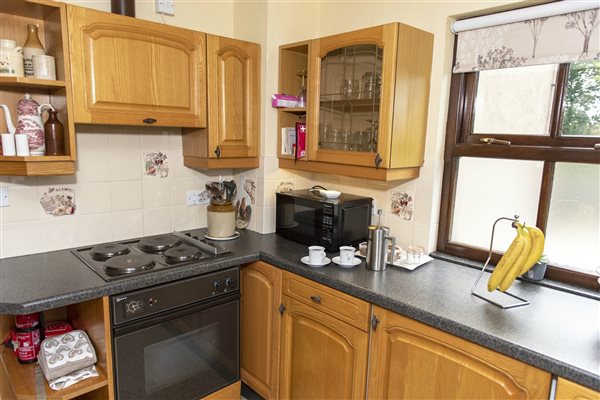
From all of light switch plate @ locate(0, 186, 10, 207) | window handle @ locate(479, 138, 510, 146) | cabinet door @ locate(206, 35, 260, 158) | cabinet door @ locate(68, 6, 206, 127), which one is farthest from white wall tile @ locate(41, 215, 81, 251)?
window handle @ locate(479, 138, 510, 146)

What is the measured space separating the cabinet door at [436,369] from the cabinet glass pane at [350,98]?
82cm

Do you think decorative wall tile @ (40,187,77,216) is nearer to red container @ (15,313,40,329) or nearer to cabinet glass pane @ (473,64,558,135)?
red container @ (15,313,40,329)

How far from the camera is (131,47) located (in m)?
1.77

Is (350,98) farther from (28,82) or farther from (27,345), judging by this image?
(27,345)

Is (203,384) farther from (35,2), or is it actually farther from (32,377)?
(35,2)

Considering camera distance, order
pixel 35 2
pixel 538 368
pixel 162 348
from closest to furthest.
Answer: pixel 538 368 < pixel 35 2 < pixel 162 348

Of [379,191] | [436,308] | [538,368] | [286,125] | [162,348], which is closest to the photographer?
[538,368]

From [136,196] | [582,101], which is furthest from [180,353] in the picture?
[582,101]

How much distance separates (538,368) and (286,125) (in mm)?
1713

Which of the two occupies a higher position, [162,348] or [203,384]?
[162,348]

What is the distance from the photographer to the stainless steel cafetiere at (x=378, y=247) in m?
1.71

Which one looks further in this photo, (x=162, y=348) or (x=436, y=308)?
(x=162, y=348)

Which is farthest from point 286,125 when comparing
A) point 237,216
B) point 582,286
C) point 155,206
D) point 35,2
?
point 582,286

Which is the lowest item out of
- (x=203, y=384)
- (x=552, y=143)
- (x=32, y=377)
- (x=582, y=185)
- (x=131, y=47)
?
(x=203, y=384)
